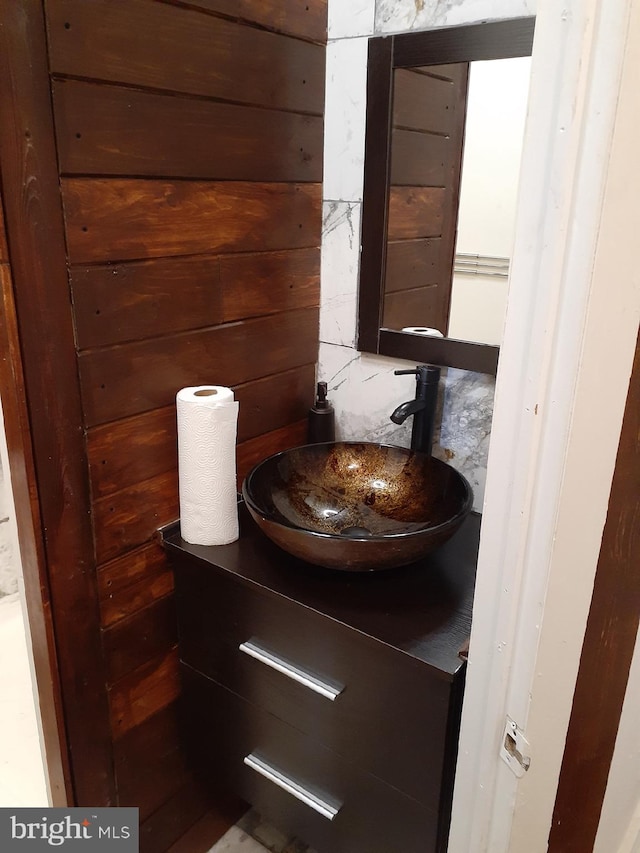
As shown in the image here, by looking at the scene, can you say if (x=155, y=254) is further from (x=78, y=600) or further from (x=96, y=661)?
(x=96, y=661)

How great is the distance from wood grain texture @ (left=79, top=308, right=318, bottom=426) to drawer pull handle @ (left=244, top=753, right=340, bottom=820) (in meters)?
0.76

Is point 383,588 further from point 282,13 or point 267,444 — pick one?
point 282,13

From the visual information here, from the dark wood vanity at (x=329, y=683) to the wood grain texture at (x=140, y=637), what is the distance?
3cm

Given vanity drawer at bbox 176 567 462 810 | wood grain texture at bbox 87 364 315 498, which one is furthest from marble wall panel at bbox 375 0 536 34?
vanity drawer at bbox 176 567 462 810

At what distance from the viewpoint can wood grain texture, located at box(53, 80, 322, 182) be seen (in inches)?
40.0

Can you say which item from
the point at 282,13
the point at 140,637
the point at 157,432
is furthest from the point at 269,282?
the point at 140,637

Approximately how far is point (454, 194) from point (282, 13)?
0.48m

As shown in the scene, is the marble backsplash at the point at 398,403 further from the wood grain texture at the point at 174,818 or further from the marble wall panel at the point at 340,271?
the wood grain texture at the point at 174,818

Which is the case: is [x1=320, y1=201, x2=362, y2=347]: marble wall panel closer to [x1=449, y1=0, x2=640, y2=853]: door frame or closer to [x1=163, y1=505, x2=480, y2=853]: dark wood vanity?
[x1=163, y1=505, x2=480, y2=853]: dark wood vanity

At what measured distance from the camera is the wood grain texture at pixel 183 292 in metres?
1.10

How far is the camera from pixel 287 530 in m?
1.14

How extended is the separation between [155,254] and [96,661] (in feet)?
2.51

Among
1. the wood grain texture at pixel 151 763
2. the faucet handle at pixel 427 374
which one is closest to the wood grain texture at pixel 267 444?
the faucet handle at pixel 427 374

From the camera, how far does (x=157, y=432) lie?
4.15 feet
